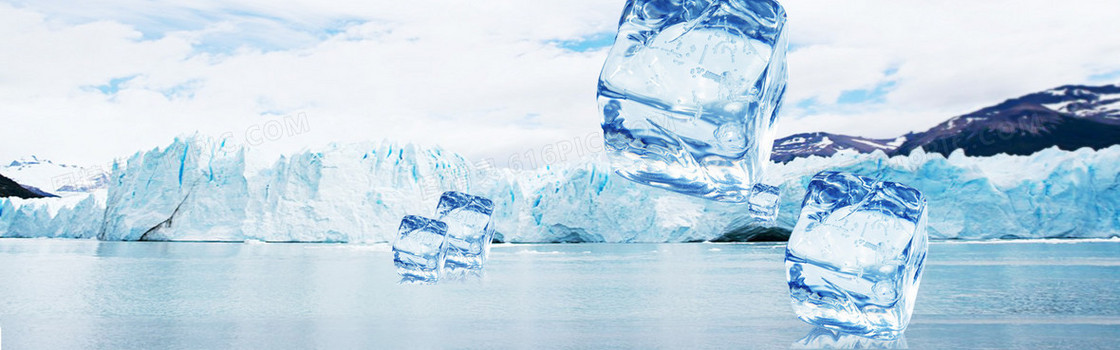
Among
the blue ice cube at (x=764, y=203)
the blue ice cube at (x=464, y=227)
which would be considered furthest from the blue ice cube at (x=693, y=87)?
the blue ice cube at (x=464, y=227)

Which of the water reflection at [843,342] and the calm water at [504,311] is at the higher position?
the water reflection at [843,342]

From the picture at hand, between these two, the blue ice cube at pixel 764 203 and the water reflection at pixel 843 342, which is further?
the blue ice cube at pixel 764 203

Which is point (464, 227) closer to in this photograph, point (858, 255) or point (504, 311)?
point (504, 311)

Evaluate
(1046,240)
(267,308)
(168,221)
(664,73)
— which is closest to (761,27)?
(664,73)

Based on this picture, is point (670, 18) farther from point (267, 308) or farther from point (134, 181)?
point (134, 181)

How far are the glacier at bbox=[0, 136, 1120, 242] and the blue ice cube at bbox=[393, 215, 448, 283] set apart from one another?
48.0ft

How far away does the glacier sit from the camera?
23203mm

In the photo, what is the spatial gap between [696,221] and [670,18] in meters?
23.1

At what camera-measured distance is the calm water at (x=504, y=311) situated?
4789 millimetres

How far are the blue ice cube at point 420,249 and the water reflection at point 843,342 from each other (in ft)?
15.8

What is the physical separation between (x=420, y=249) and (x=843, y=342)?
204 inches

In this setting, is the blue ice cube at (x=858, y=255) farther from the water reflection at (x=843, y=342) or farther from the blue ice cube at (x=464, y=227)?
the blue ice cube at (x=464, y=227)

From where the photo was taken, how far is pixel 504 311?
6281mm

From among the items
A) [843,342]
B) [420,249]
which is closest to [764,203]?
[843,342]
